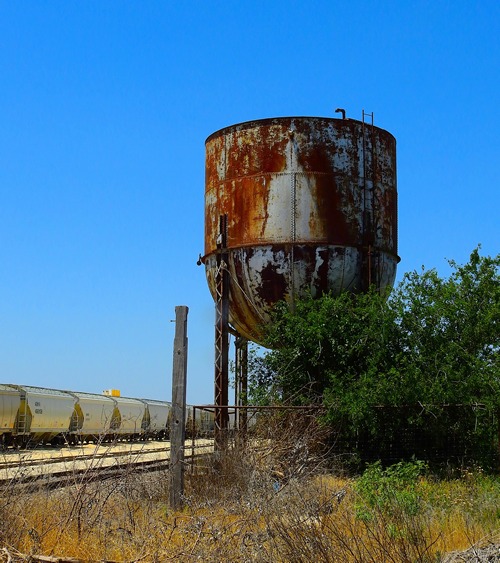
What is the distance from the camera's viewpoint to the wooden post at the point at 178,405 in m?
12.2

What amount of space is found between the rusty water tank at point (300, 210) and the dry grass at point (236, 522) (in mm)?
6805

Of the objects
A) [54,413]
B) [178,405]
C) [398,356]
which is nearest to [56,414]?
[54,413]

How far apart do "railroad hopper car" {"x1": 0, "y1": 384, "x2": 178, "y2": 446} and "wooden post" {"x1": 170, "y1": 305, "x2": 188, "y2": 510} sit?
1683 centimetres

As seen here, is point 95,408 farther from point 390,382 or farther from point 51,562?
point 51,562

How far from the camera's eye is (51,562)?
8016 mm

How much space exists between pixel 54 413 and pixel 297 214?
22290mm

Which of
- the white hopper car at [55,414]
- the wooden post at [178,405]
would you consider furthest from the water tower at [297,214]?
the white hopper car at [55,414]

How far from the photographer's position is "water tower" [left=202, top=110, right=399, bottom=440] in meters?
19.7

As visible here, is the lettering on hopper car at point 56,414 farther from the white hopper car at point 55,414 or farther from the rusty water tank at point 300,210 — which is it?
the rusty water tank at point 300,210

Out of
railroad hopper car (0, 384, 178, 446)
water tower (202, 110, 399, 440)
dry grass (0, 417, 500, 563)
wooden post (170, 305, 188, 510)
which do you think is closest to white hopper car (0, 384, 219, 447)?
railroad hopper car (0, 384, 178, 446)

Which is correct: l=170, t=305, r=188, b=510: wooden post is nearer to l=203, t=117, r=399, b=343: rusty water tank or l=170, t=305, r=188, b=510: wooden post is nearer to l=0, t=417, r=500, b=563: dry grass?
l=0, t=417, r=500, b=563: dry grass

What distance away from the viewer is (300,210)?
64.6ft

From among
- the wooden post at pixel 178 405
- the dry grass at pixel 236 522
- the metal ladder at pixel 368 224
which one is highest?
the metal ladder at pixel 368 224

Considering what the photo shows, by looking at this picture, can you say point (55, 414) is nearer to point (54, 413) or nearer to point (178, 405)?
point (54, 413)
